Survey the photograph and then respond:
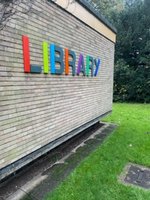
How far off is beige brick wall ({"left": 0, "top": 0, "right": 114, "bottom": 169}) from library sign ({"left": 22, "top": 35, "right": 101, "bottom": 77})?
0.09 m

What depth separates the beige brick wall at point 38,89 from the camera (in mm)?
2910

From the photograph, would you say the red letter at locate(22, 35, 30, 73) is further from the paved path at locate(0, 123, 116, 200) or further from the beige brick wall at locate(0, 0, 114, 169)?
the paved path at locate(0, 123, 116, 200)

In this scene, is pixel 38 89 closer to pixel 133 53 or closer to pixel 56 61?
pixel 56 61

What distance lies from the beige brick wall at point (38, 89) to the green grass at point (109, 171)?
0.85 m

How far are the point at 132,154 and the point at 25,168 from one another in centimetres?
254

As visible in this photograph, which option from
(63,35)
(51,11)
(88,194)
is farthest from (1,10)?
(88,194)

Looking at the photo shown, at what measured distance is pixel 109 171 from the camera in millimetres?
4070

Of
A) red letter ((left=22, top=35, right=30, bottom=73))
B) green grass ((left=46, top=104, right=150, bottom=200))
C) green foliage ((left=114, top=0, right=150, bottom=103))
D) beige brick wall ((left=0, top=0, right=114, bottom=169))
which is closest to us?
beige brick wall ((left=0, top=0, right=114, bottom=169))

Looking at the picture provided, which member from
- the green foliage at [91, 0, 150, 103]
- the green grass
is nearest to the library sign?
the green grass

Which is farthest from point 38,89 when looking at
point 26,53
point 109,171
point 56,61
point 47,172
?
point 109,171

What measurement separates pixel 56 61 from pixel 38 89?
815mm

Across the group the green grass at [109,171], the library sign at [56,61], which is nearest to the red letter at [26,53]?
the library sign at [56,61]

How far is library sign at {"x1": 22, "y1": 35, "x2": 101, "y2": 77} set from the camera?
322 centimetres

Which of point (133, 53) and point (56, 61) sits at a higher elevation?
point (133, 53)
